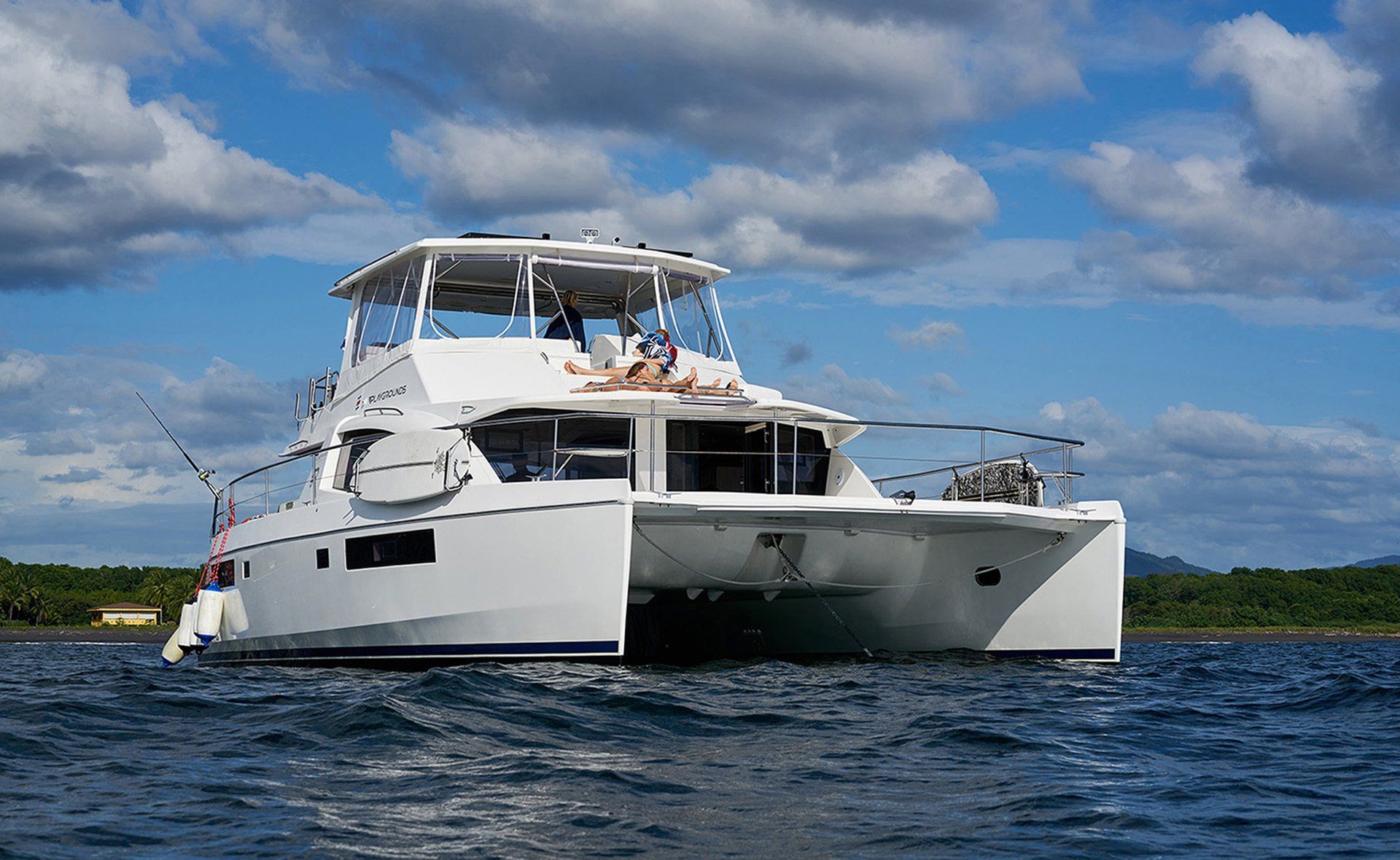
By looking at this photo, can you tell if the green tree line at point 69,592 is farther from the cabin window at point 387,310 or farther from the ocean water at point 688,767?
the ocean water at point 688,767

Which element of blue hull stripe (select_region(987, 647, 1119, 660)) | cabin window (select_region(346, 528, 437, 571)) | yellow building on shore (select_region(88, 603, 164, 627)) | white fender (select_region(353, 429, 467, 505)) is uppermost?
white fender (select_region(353, 429, 467, 505))

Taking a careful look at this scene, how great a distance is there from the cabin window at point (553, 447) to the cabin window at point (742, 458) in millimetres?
532

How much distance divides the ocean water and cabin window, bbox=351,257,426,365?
4.71 m

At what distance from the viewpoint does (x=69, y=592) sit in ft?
242

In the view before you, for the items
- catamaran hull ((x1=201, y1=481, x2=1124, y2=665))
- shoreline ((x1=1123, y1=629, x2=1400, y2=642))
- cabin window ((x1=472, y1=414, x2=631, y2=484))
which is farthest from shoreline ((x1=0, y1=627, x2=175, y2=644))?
cabin window ((x1=472, y1=414, x2=631, y2=484))

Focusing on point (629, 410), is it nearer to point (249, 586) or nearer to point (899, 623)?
point (899, 623)

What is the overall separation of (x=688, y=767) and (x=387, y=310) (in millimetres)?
9253

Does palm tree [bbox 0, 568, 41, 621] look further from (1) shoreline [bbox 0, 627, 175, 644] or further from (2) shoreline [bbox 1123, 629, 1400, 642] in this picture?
(2) shoreline [bbox 1123, 629, 1400, 642]

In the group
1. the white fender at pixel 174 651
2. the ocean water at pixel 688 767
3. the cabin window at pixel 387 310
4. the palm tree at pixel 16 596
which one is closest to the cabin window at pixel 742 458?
the ocean water at pixel 688 767

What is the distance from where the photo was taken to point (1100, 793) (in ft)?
20.1

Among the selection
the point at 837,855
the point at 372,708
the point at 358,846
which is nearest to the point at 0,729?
the point at 372,708

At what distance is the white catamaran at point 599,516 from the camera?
35.2 feet

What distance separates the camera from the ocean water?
5227mm

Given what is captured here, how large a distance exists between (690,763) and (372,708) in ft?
7.43
